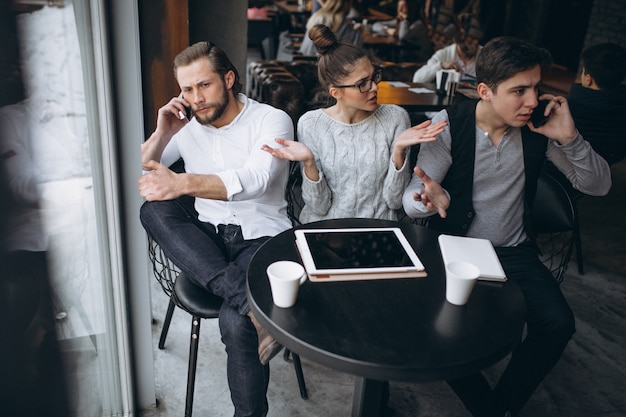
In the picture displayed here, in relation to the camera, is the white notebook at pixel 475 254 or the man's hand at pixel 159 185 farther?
the man's hand at pixel 159 185

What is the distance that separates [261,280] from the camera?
4.76ft

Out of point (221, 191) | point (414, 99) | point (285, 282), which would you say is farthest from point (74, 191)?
point (414, 99)

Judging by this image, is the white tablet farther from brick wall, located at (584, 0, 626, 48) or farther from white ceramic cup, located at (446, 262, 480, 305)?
brick wall, located at (584, 0, 626, 48)

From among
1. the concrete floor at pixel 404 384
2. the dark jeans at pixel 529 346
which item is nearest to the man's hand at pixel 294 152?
the dark jeans at pixel 529 346

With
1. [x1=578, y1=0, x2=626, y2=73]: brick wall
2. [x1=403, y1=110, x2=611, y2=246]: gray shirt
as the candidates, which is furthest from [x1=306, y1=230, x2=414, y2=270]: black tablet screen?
[x1=578, y1=0, x2=626, y2=73]: brick wall

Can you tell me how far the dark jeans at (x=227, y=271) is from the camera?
1.66 metres

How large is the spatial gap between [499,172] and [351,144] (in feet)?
1.82

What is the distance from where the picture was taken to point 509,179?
203 cm

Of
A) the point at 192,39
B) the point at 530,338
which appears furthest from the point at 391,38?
the point at 530,338

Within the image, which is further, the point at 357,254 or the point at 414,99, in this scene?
the point at 414,99

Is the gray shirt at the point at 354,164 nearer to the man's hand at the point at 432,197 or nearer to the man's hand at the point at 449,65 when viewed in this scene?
the man's hand at the point at 432,197

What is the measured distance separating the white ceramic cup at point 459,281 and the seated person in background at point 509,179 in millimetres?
462

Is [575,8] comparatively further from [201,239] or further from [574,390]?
[201,239]

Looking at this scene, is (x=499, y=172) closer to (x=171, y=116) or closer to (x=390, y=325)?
(x=390, y=325)
